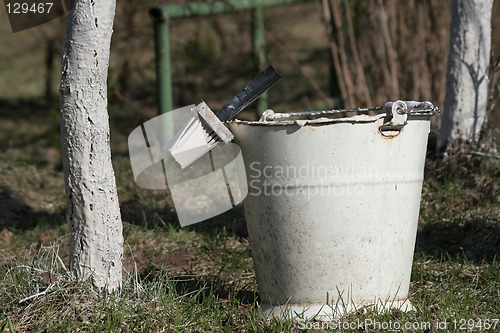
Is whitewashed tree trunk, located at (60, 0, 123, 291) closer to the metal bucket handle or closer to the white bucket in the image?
the white bucket

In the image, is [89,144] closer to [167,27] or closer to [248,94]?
[248,94]

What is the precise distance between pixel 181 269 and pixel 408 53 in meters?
2.70

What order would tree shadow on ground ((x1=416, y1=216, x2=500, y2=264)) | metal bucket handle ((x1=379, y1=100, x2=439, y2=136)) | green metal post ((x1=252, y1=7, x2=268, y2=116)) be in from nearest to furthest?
metal bucket handle ((x1=379, y1=100, x2=439, y2=136)) → tree shadow on ground ((x1=416, y1=216, x2=500, y2=264)) → green metal post ((x1=252, y1=7, x2=268, y2=116))

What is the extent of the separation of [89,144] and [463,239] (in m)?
1.64

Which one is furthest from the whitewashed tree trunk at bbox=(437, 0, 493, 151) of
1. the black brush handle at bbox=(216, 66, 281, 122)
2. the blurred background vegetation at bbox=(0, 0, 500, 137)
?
the black brush handle at bbox=(216, 66, 281, 122)

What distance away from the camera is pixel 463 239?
328 cm

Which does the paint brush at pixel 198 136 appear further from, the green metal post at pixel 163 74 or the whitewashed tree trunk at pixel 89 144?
the green metal post at pixel 163 74

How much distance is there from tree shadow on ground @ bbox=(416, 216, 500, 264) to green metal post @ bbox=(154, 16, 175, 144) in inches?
72.0

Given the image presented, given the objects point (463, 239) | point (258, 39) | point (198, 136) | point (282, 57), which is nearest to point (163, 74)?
point (258, 39)

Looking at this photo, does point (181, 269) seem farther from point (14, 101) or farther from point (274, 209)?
point (14, 101)

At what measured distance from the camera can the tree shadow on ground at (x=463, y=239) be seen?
10.3 feet

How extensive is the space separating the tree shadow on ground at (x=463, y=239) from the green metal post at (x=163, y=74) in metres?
1.83

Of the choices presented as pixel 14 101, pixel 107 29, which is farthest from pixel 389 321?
pixel 14 101

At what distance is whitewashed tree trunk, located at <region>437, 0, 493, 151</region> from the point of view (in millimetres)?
3846
